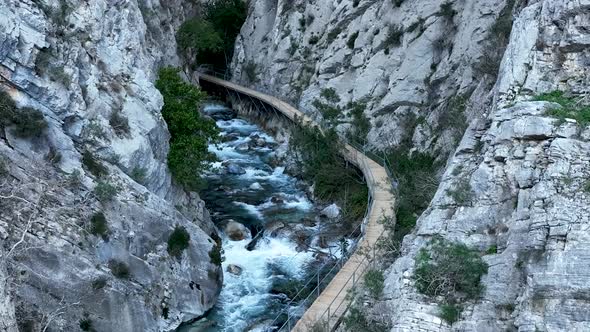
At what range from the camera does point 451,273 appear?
15805mm

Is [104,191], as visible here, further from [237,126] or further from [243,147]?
[237,126]

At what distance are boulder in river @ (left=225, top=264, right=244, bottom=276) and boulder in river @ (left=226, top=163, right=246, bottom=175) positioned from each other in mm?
13381

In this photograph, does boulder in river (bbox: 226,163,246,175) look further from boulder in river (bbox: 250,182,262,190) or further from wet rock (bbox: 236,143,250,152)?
wet rock (bbox: 236,143,250,152)

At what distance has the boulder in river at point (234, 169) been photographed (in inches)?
1583

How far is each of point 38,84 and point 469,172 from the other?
14978mm

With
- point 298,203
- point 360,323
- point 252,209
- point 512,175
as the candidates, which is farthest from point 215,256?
point 512,175

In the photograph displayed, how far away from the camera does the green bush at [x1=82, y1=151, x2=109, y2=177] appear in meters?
22.6

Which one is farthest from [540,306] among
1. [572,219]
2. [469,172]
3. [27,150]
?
[27,150]

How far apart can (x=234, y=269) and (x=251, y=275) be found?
79cm

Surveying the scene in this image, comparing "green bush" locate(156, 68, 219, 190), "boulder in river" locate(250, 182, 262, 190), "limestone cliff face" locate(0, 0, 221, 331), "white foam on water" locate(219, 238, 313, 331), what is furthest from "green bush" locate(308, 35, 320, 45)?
"white foam on water" locate(219, 238, 313, 331)

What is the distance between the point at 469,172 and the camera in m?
18.6

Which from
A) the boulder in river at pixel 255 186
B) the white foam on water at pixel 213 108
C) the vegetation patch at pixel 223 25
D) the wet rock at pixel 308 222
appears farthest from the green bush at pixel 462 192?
the vegetation patch at pixel 223 25

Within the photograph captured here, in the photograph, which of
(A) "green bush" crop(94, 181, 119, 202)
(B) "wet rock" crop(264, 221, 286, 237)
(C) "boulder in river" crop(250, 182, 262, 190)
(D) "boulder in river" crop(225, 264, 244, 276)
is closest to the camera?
(A) "green bush" crop(94, 181, 119, 202)

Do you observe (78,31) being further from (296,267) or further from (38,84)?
(296,267)
